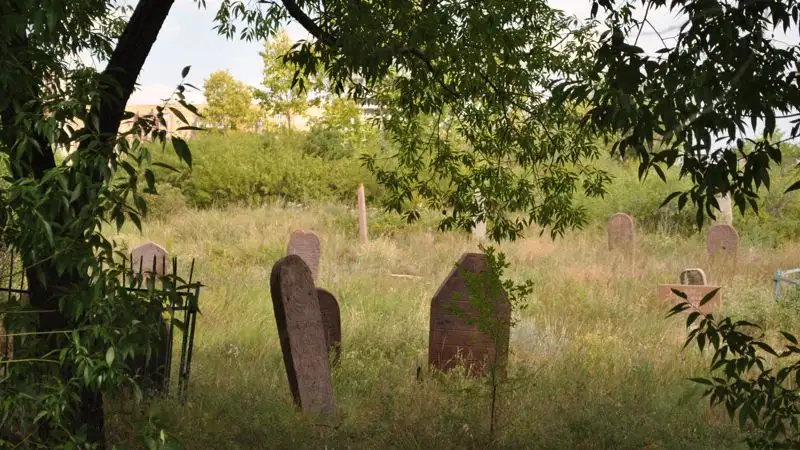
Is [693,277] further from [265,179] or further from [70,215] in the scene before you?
[265,179]

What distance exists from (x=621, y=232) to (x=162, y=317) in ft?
47.7

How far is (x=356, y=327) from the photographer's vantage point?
10289mm

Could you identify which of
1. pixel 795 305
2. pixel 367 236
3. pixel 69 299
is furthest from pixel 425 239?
pixel 69 299

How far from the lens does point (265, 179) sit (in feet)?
87.0

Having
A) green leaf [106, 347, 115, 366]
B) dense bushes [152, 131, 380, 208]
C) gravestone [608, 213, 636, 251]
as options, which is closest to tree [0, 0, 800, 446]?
green leaf [106, 347, 115, 366]

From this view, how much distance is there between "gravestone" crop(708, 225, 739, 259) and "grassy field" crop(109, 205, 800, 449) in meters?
0.28

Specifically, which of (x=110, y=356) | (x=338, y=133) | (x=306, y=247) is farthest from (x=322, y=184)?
(x=110, y=356)

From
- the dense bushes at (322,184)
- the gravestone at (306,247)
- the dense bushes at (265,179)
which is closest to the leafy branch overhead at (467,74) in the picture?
the gravestone at (306,247)

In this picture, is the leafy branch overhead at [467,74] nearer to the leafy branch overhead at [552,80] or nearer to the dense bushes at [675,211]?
the leafy branch overhead at [552,80]

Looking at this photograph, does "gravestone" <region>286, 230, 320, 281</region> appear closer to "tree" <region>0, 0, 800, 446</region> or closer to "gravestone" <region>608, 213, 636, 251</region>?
"gravestone" <region>608, 213, 636, 251</region>

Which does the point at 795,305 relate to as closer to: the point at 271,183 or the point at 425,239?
the point at 425,239

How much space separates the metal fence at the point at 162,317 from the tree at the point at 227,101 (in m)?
26.9

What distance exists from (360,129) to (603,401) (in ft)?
73.2

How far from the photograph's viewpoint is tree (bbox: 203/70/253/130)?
39812 millimetres
